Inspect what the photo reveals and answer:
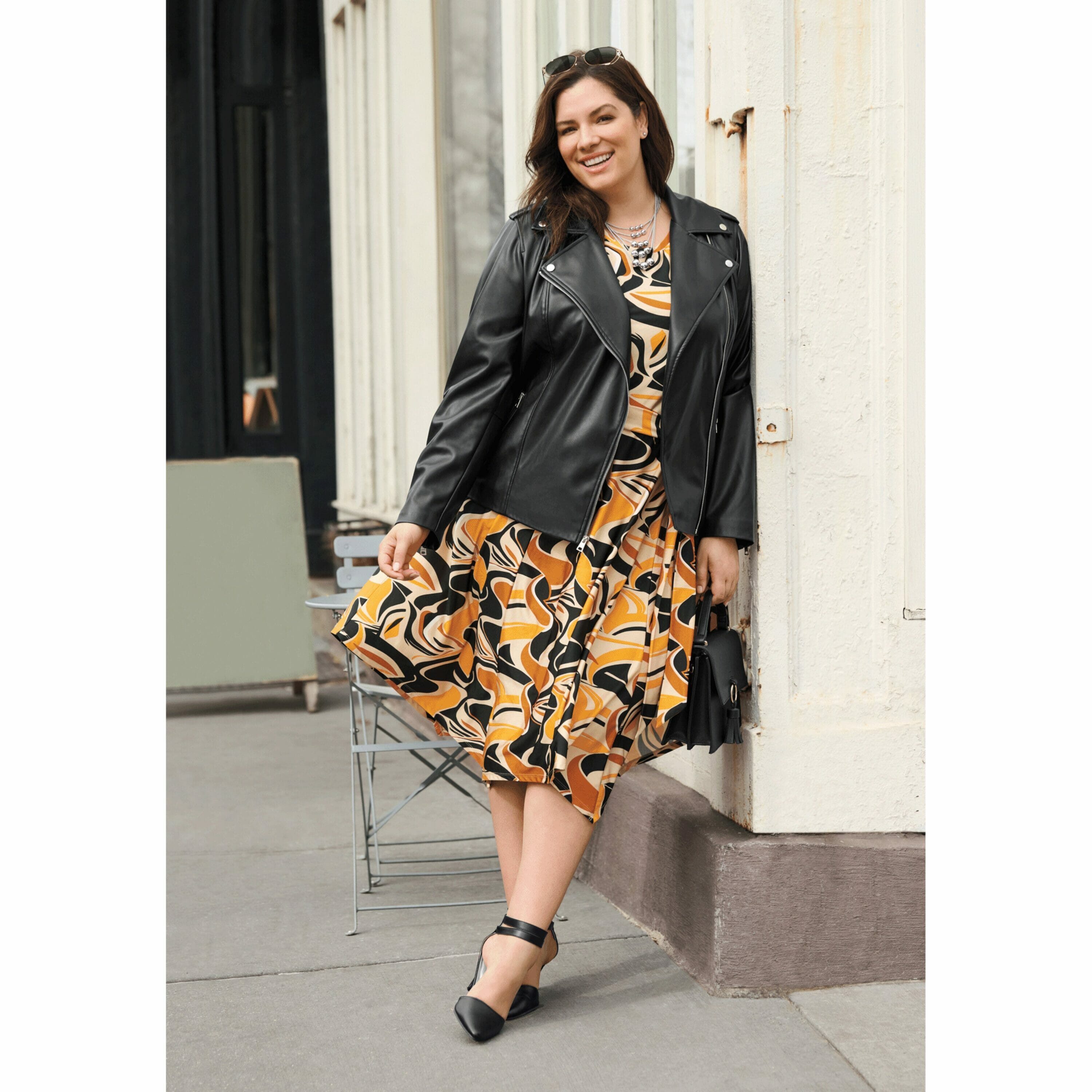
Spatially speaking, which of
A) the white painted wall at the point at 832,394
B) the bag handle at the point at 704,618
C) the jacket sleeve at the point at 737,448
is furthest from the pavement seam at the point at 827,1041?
the jacket sleeve at the point at 737,448

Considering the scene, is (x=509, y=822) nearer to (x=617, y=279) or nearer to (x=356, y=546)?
(x=617, y=279)

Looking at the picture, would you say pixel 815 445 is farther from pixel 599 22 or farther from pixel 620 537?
pixel 599 22

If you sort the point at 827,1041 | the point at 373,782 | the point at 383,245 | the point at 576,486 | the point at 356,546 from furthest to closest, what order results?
the point at 383,245, the point at 356,546, the point at 373,782, the point at 576,486, the point at 827,1041

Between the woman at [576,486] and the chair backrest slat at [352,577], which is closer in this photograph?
the woman at [576,486]

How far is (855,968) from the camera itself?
3342mm

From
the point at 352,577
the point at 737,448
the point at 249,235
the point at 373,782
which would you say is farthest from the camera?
the point at 249,235

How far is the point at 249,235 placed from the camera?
37.6ft

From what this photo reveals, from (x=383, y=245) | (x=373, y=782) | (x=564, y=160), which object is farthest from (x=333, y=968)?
(x=383, y=245)

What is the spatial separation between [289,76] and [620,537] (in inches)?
364

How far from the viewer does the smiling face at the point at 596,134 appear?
3.11 meters

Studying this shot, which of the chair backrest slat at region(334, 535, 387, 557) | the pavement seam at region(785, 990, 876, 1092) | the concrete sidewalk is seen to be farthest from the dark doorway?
the pavement seam at region(785, 990, 876, 1092)

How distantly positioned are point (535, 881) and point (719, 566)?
84 cm

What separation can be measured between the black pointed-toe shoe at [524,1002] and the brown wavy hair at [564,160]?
1.62 metres

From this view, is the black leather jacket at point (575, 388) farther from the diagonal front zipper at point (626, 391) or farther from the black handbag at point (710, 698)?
the black handbag at point (710, 698)
